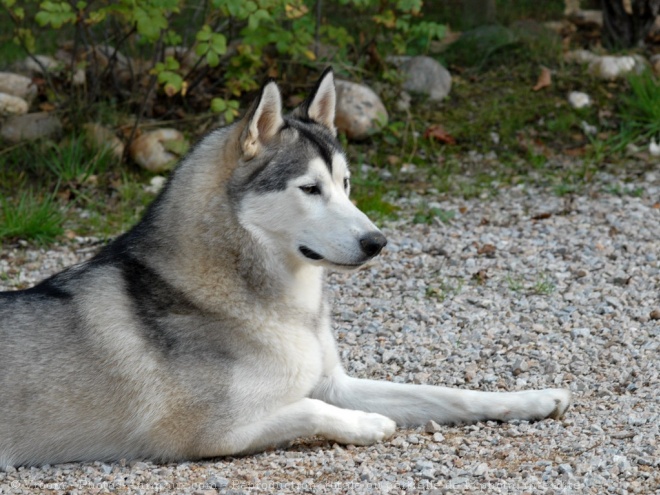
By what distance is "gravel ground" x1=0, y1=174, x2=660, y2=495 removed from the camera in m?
3.31

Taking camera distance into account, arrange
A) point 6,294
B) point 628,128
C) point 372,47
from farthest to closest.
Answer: point 372,47
point 628,128
point 6,294

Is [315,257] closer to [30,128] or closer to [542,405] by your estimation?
[542,405]

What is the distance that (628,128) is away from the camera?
26.4ft

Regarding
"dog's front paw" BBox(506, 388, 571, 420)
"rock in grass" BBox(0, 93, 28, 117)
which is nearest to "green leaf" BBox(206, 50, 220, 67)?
"rock in grass" BBox(0, 93, 28, 117)

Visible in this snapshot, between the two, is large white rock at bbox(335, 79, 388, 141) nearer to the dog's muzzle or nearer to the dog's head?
the dog's head

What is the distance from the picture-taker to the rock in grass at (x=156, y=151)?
7645 mm

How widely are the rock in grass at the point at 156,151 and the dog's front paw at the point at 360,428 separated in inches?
170

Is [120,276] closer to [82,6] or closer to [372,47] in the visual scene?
[82,6]

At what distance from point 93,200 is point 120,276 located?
368 cm

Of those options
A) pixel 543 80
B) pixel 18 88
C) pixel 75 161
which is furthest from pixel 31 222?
pixel 543 80

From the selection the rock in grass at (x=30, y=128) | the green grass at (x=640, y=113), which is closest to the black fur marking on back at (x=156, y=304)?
the rock in grass at (x=30, y=128)

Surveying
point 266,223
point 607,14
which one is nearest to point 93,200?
point 266,223

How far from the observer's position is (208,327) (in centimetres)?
365

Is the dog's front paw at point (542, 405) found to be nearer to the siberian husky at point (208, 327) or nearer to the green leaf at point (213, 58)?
the siberian husky at point (208, 327)
